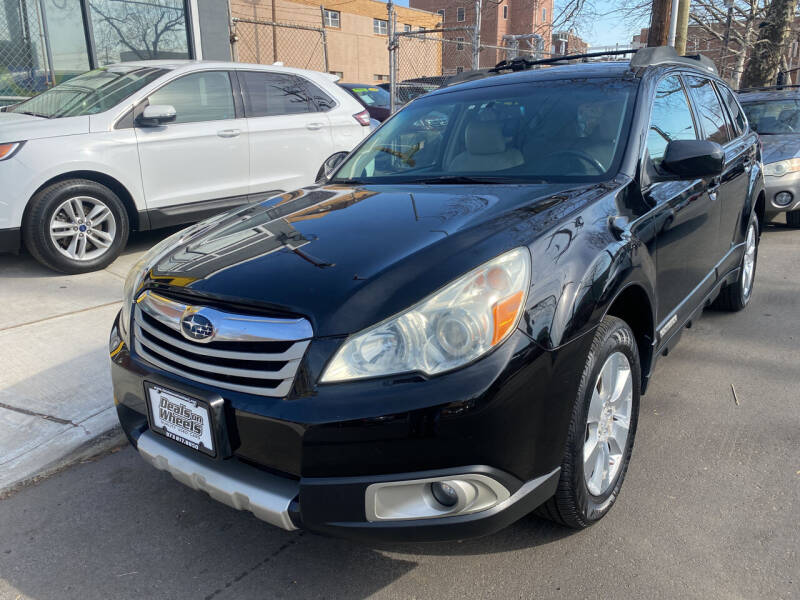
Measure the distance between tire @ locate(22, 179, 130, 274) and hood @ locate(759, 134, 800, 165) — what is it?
658 centimetres

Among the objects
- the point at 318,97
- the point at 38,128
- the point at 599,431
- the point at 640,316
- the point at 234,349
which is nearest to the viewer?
the point at 234,349

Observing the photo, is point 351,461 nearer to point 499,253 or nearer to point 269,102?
point 499,253

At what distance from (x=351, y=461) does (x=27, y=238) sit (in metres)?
4.38

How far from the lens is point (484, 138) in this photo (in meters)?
3.26

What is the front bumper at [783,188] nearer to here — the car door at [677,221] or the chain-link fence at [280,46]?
the car door at [677,221]

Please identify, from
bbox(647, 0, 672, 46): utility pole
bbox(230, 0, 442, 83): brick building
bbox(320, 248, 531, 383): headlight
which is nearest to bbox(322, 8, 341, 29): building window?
bbox(230, 0, 442, 83): brick building

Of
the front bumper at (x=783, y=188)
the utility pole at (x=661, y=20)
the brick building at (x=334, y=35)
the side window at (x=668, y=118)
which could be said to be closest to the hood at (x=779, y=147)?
the front bumper at (x=783, y=188)

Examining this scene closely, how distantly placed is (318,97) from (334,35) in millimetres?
31584

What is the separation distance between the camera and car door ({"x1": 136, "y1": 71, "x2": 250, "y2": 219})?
5.68 m

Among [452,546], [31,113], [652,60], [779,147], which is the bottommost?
[452,546]

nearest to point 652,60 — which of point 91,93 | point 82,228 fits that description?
point 82,228

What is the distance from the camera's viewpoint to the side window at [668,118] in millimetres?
3021

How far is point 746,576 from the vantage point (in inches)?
85.0

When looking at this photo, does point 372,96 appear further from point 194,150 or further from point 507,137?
point 507,137
